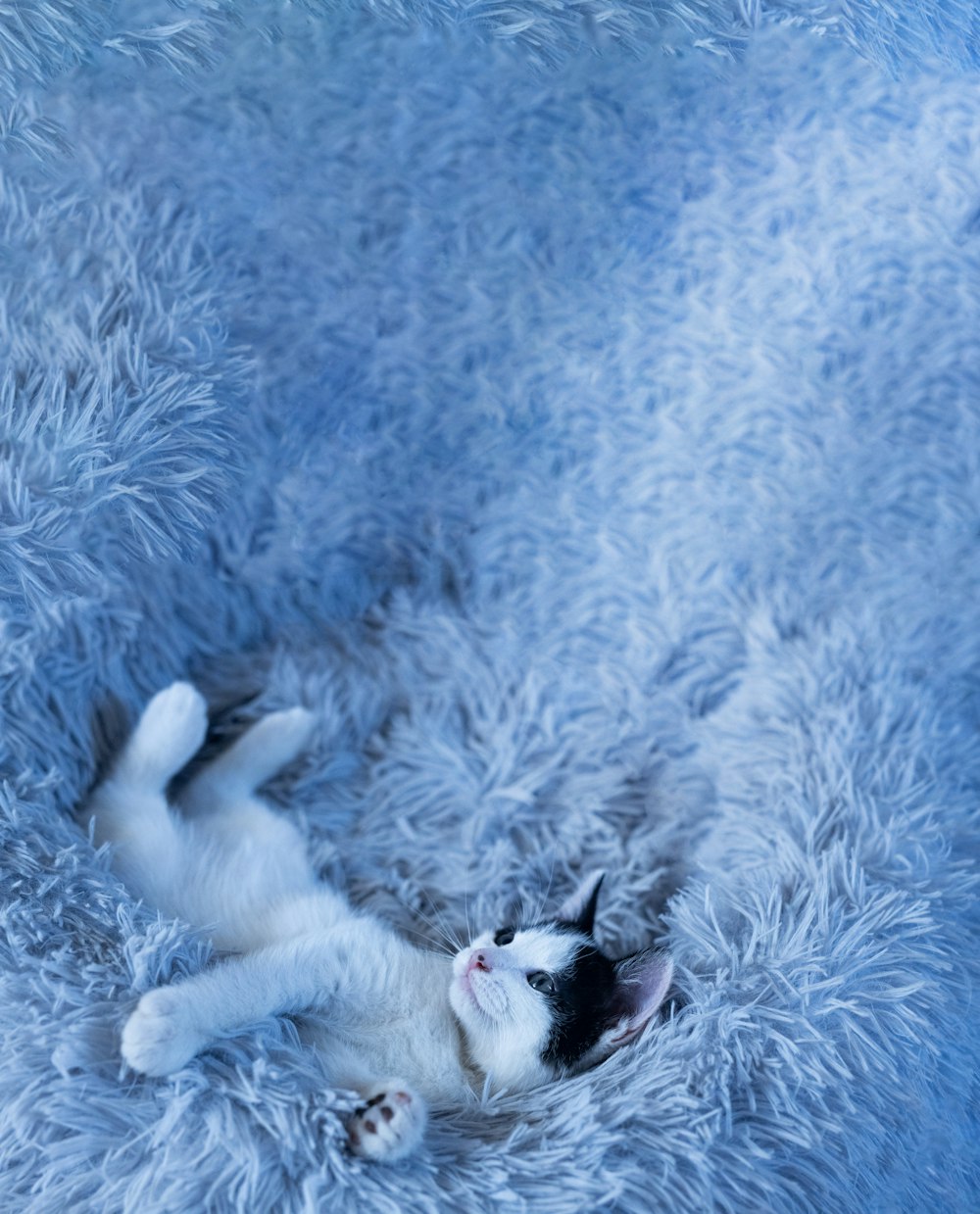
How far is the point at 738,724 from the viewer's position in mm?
1083

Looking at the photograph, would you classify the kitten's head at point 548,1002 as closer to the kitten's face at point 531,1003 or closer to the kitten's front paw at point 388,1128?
the kitten's face at point 531,1003

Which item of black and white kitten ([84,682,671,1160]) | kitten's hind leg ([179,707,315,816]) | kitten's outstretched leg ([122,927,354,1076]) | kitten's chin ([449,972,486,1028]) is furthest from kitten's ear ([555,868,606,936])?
kitten's hind leg ([179,707,315,816])

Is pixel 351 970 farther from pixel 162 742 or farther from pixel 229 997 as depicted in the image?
pixel 162 742

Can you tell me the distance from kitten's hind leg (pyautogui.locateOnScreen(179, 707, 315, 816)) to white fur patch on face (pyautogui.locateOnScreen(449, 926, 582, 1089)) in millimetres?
327

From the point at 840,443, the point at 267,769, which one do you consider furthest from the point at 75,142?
the point at 840,443

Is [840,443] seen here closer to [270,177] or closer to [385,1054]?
[270,177]

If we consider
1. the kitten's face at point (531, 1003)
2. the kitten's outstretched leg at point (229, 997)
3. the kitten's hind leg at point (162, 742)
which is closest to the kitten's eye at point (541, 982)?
the kitten's face at point (531, 1003)

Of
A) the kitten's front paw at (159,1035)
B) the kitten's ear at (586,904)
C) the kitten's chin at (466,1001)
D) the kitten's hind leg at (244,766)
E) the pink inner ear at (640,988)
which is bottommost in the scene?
the kitten's hind leg at (244,766)

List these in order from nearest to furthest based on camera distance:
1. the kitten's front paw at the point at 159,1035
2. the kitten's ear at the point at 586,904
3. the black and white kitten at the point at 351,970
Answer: the kitten's front paw at the point at 159,1035 < the black and white kitten at the point at 351,970 < the kitten's ear at the point at 586,904

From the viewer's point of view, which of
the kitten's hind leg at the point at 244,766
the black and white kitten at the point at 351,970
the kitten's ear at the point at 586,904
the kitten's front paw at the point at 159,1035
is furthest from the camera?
the kitten's hind leg at the point at 244,766

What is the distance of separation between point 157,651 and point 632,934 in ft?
2.03

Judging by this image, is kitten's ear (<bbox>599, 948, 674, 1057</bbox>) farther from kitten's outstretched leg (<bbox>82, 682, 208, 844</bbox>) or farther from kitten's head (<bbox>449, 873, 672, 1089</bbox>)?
kitten's outstretched leg (<bbox>82, 682, 208, 844</bbox>)

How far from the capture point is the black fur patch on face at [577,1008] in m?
0.89

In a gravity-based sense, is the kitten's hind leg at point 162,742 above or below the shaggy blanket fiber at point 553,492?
below
